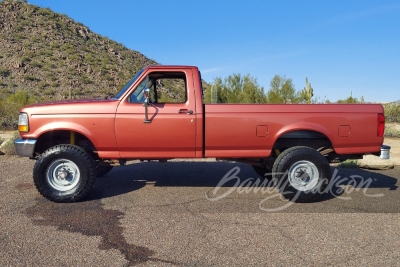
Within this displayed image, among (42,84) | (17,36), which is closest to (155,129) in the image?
(42,84)

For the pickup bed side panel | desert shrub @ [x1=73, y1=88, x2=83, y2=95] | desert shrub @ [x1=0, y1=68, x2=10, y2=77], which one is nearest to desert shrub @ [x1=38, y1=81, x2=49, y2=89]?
desert shrub @ [x1=73, y1=88, x2=83, y2=95]

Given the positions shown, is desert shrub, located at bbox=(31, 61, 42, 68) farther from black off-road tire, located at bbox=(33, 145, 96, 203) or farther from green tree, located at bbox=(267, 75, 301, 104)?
black off-road tire, located at bbox=(33, 145, 96, 203)

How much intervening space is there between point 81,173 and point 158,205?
4.43 ft

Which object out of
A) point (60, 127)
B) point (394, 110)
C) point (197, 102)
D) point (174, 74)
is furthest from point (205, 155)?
point (394, 110)

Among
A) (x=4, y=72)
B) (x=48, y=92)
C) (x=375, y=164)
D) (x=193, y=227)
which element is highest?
(x=4, y=72)

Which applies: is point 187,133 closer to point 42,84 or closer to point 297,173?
point 297,173

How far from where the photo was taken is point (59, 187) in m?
5.14

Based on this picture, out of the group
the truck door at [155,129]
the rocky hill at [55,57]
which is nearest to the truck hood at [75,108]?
the truck door at [155,129]

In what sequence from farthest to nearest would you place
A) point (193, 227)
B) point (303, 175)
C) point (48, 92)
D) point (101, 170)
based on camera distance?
1. point (48, 92)
2. point (101, 170)
3. point (303, 175)
4. point (193, 227)

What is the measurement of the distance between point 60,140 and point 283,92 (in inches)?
828

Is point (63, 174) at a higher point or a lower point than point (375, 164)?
higher

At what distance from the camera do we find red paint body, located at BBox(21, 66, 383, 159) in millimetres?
5121

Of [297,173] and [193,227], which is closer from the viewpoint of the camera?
[193,227]

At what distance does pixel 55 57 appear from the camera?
4228 centimetres
